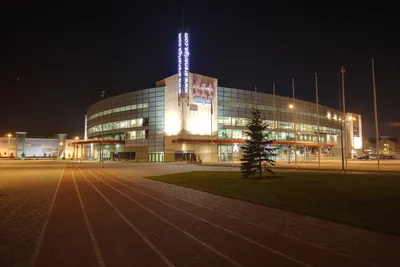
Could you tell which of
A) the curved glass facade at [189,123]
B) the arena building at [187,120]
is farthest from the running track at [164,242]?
the curved glass facade at [189,123]

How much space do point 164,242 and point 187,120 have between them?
7376 cm

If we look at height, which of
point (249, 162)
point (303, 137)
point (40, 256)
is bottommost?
point (40, 256)

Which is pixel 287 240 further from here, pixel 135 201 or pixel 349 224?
pixel 135 201

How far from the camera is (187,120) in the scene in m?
82.2

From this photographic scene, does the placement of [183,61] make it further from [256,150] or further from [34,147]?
[34,147]

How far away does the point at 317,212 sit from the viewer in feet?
42.0

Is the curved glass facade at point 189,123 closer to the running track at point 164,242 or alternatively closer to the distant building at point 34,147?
the running track at point 164,242

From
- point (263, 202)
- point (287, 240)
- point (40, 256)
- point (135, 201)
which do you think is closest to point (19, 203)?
point (135, 201)

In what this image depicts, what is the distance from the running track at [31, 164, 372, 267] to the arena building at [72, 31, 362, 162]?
57951 mm

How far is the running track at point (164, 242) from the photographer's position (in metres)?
7.29

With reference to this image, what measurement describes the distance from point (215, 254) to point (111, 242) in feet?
10.5

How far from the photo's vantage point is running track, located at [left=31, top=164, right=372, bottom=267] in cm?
729

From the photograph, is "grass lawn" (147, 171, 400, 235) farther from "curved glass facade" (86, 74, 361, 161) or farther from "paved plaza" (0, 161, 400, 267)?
"curved glass facade" (86, 74, 361, 161)

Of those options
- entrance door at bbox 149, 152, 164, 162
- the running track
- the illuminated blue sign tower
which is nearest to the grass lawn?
the running track
